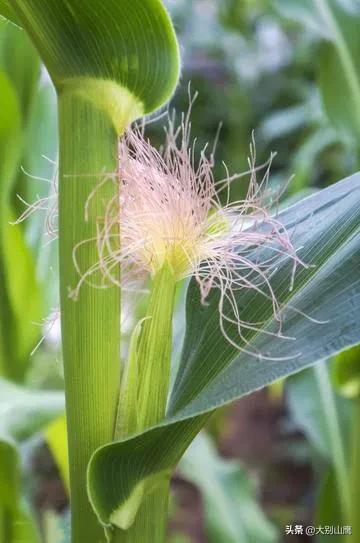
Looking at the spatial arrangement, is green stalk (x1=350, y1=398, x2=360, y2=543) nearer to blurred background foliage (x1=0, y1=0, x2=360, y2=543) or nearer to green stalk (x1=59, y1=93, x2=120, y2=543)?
blurred background foliage (x1=0, y1=0, x2=360, y2=543)

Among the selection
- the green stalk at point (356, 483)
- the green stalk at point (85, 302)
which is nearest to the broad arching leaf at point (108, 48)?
the green stalk at point (85, 302)

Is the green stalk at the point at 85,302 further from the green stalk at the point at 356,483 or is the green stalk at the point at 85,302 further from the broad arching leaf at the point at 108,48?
the green stalk at the point at 356,483

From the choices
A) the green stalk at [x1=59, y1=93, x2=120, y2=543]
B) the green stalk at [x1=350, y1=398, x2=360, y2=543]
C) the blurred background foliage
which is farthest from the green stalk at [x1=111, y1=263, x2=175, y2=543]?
the green stalk at [x1=350, y1=398, x2=360, y2=543]

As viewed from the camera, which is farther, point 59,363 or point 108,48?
point 59,363

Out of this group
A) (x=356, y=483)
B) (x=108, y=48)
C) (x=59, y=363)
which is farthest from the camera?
(x=356, y=483)

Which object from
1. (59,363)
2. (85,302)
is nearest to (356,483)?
(59,363)

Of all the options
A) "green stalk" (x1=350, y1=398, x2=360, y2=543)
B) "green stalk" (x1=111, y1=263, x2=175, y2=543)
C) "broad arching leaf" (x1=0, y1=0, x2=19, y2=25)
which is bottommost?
"green stalk" (x1=350, y1=398, x2=360, y2=543)

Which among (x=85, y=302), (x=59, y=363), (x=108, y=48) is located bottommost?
(x=59, y=363)

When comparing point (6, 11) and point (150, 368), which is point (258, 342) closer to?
point (150, 368)

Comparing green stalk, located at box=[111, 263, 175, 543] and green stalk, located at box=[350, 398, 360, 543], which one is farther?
green stalk, located at box=[350, 398, 360, 543]
